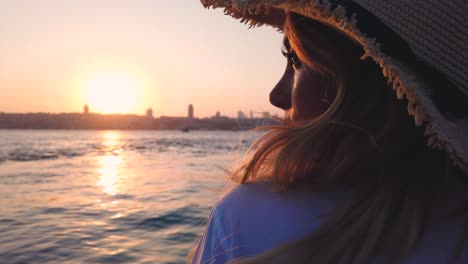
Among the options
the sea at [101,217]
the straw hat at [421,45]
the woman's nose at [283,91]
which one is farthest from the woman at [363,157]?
the sea at [101,217]

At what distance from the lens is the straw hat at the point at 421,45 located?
2.92 feet

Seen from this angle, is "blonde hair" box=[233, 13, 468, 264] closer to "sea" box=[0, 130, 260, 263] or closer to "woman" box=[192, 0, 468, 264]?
"woman" box=[192, 0, 468, 264]

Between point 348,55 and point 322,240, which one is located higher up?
point 348,55

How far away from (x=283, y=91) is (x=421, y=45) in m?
0.60

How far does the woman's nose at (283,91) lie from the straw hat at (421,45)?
0.51 meters

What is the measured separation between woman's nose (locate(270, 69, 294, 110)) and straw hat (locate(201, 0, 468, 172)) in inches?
20.2

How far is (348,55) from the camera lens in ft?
3.73

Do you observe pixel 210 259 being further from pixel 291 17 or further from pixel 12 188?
pixel 12 188

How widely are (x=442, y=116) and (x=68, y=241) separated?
668 cm

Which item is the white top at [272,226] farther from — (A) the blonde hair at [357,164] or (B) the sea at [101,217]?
(B) the sea at [101,217]

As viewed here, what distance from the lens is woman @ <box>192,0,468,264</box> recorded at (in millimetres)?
897

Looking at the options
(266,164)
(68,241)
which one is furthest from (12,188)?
(266,164)

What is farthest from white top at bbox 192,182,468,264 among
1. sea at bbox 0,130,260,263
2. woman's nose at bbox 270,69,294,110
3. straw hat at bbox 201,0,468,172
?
sea at bbox 0,130,260,263

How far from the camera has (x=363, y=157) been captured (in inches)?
42.2
